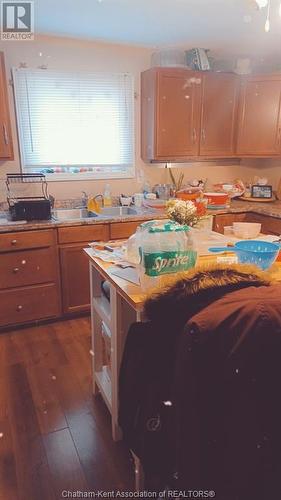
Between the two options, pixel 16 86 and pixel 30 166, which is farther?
pixel 30 166

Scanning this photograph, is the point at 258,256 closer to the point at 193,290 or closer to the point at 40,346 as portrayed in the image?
the point at 193,290

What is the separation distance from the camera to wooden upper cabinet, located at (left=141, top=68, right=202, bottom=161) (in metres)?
3.23

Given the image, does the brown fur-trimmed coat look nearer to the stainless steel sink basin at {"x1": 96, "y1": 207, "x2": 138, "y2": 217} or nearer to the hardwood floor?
the hardwood floor

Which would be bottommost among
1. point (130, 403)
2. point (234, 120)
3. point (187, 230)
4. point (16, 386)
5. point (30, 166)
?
point (16, 386)

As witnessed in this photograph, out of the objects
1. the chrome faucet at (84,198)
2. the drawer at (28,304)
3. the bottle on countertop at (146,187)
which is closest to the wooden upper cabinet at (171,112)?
the bottle on countertop at (146,187)

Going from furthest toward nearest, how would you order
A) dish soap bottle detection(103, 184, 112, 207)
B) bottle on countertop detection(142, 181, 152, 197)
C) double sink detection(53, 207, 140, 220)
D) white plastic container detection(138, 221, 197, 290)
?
bottle on countertop detection(142, 181, 152, 197) → dish soap bottle detection(103, 184, 112, 207) → double sink detection(53, 207, 140, 220) → white plastic container detection(138, 221, 197, 290)

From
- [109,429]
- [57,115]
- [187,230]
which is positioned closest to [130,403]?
[187,230]

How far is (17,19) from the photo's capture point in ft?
8.55

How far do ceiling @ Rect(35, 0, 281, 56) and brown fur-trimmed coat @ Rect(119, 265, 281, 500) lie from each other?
6.93 ft

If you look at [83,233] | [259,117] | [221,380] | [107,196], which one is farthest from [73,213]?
[221,380]

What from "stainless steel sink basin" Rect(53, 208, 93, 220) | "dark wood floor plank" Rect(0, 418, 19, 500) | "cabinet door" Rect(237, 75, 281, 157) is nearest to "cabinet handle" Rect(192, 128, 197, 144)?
"cabinet door" Rect(237, 75, 281, 157)

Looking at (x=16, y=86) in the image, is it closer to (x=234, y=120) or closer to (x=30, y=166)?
(x=30, y=166)

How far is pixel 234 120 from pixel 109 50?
1.41 m

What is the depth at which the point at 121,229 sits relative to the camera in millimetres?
2986
